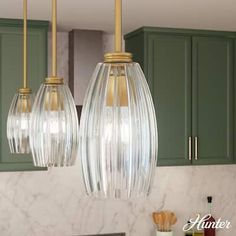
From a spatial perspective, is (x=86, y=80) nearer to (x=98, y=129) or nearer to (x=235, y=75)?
(x=235, y=75)

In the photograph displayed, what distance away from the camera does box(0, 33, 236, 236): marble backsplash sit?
399 centimetres

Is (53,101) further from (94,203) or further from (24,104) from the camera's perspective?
(94,203)

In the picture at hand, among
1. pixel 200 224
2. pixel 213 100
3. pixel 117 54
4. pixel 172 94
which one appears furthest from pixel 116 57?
pixel 200 224

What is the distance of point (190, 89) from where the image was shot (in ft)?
13.4

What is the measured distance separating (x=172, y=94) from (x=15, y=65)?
46.5 inches

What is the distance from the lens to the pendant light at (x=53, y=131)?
4.43ft

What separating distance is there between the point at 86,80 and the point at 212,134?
1.07 meters

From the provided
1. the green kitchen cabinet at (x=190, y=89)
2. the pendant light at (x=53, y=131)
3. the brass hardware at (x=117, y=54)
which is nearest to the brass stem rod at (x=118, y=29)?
the brass hardware at (x=117, y=54)

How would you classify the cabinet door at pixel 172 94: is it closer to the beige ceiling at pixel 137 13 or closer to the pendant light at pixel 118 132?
the beige ceiling at pixel 137 13

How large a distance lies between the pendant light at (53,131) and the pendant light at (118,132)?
0.46 meters

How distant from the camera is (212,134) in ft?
13.6

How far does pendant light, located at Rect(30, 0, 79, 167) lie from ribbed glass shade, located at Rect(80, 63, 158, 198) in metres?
0.46

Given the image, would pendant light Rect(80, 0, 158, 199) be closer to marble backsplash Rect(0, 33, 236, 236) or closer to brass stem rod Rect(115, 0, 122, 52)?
brass stem rod Rect(115, 0, 122, 52)

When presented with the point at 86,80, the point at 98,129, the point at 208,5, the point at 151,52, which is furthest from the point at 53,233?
the point at 98,129
